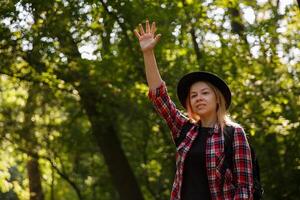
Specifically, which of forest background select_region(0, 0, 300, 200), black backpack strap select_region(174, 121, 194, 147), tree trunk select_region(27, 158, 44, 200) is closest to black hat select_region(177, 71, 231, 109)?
black backpack strap select_region(174, 121, 194, 147)

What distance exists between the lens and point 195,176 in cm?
366

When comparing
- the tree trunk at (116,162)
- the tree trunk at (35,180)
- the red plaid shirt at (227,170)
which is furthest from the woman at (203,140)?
the tree trunk at (35,180)

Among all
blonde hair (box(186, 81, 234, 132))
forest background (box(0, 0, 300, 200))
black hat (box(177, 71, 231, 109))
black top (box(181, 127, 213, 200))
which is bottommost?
black top (box(181, 127, 213, 200))

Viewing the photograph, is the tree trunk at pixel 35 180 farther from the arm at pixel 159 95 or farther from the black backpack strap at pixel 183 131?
the black backpack strap at pixel 183 131

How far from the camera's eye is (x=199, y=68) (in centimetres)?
1012

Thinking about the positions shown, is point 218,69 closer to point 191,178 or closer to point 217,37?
point 217,37

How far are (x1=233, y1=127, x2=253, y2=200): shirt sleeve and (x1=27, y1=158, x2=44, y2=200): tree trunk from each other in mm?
12425

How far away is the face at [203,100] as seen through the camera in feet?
12.8

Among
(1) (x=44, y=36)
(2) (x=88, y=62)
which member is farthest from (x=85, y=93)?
(1) (x=44, y=36)

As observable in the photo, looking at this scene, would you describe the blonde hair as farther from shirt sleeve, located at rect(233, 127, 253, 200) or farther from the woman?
shirt sleeve, located at rect(233, 127, 253, 200)

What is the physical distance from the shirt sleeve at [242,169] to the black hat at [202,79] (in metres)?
0.43

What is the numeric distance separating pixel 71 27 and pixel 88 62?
63cm

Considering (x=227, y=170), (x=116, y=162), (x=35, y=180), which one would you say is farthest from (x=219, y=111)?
(x=35, y=180)

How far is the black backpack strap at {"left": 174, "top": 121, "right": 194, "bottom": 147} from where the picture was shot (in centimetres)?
393
